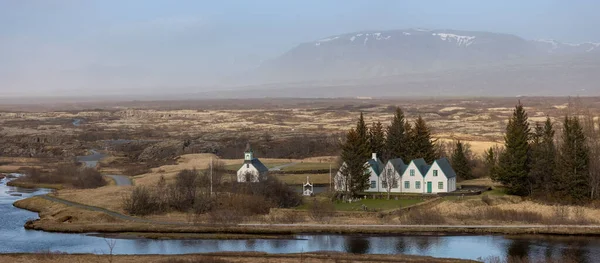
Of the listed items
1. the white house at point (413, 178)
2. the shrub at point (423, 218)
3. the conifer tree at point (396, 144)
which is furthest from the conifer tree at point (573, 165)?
the conifer tree at point (396, 144)

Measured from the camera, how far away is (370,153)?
245 ft

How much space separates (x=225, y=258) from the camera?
45062 millimetres

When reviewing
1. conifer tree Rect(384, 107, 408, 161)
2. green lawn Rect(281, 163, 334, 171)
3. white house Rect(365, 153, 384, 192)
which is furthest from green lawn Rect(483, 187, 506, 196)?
green lawn Rect(281, 163, 334, 171)

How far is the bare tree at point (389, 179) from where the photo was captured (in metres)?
68.7

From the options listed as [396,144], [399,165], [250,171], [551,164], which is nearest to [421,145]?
[396,144]

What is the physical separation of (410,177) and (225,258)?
28.0 meters

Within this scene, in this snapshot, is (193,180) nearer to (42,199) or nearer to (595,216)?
(42,199)

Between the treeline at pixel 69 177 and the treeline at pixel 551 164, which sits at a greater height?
the treeline at pixel 551 164

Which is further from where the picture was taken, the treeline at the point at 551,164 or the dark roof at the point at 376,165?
the dark roof at the point at 376,165

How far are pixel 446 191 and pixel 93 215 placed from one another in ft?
90.4

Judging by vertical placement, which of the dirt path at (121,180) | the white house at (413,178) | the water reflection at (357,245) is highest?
the white house at (413,178)

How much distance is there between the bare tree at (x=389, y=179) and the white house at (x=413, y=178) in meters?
0.76

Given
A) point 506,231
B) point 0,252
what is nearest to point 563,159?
point 506,231

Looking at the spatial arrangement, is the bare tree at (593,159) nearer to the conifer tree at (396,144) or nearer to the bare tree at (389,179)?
the bare tree at (389,179)
